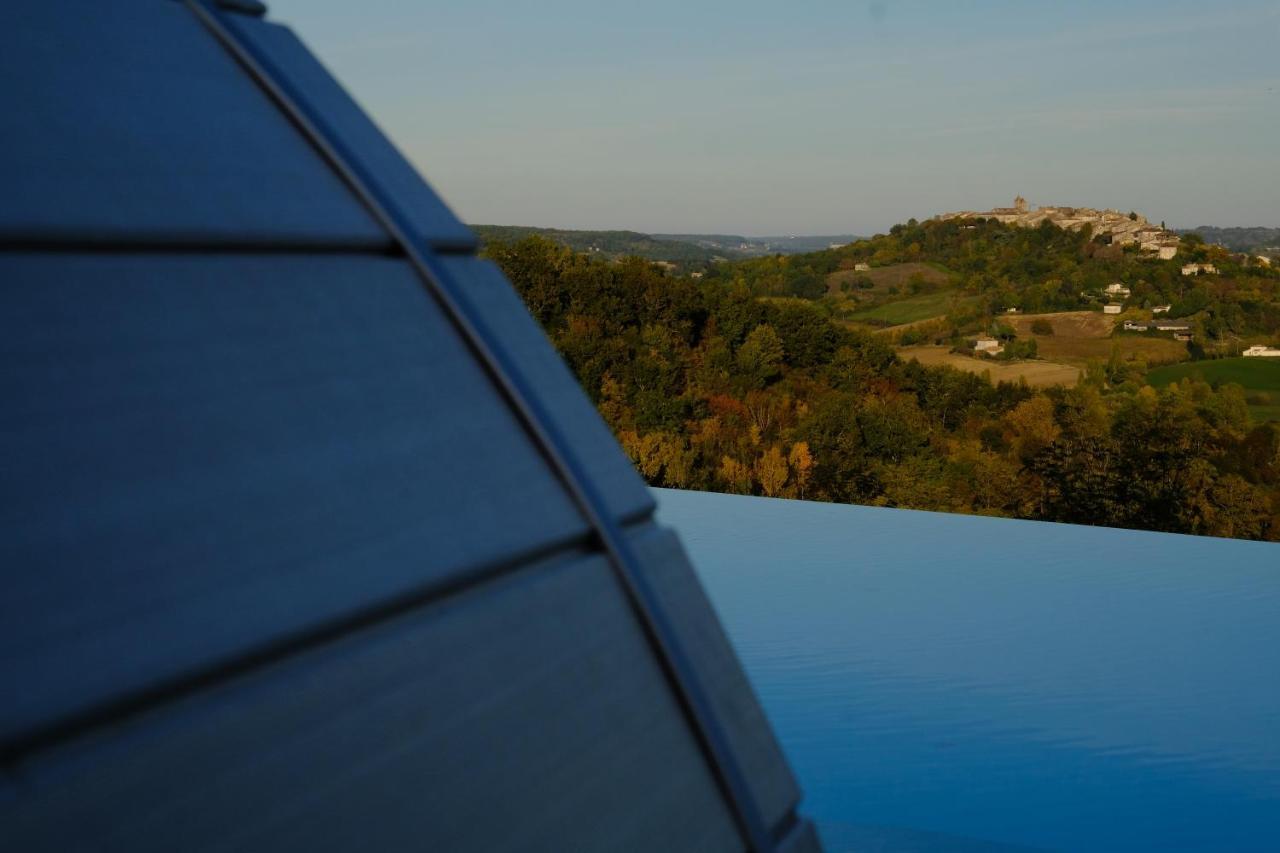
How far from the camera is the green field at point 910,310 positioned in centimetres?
2136

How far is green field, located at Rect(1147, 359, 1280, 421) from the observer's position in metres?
16.6

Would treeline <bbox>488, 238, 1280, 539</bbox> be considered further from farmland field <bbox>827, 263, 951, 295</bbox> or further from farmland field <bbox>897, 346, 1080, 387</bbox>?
farmland field <bbox>827, 263, 951, 295</bbox>

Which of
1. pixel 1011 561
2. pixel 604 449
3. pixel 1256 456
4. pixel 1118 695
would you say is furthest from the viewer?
pixel 1256 456

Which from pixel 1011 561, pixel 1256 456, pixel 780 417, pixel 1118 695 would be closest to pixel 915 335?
pixel 780 417

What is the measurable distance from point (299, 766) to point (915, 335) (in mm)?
20188

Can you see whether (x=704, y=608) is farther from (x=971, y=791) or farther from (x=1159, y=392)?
(x=1159, y=392)

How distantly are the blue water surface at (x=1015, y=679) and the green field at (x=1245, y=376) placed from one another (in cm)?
926

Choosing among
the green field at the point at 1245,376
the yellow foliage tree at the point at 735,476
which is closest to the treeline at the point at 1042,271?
the green field at the point at 1245,376

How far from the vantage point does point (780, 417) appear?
56.0 ft

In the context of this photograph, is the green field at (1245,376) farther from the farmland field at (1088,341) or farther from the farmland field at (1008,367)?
the farmland field at (1008,367)

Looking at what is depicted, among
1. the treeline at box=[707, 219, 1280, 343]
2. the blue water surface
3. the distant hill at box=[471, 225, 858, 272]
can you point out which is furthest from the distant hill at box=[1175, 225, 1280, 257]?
the blue water surface

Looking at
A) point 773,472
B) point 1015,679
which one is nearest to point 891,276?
point 773,472

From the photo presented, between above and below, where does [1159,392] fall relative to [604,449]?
below

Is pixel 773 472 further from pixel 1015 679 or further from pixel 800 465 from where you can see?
pixel 1015 679
